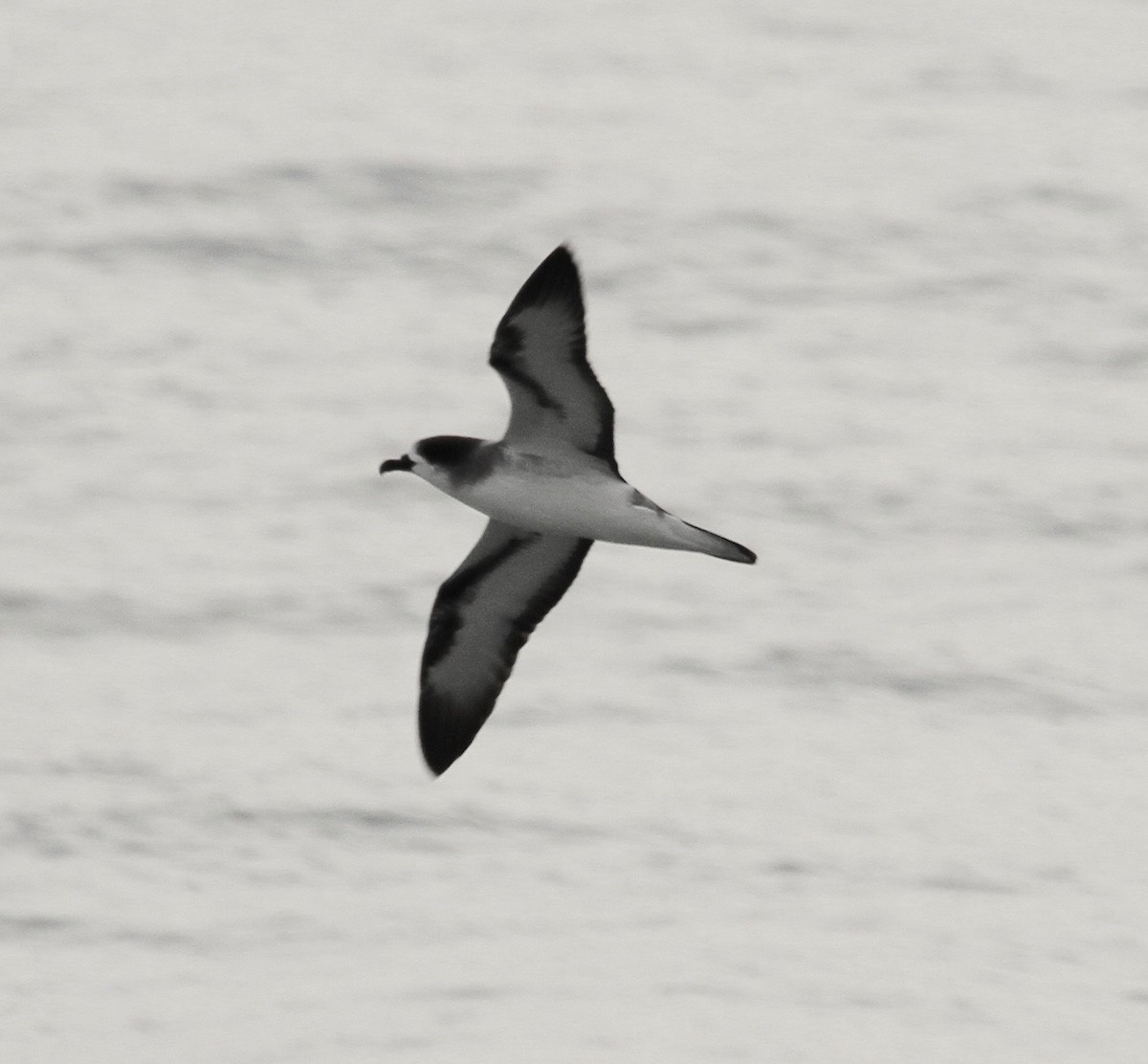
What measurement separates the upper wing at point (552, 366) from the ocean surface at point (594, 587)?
A: 4.01 metres

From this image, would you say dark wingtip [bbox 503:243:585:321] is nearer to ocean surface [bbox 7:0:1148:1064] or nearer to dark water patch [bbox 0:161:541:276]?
ocean surface [bbox 7:0:1148:1064]

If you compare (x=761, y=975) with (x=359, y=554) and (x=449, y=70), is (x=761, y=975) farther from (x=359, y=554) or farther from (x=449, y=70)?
(x=449, y=70)

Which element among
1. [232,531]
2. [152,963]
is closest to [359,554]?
[232,531]

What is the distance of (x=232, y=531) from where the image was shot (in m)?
20.3

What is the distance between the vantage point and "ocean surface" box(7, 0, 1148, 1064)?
15406 mm

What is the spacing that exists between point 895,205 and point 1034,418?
509 cm

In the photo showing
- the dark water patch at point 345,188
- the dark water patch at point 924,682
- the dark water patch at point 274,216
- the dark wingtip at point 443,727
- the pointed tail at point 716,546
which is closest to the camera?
the pointed tail at point 716,546

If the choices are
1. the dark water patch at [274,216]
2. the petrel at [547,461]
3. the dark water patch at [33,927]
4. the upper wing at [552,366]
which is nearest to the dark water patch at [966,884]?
the petrel at [547,461]

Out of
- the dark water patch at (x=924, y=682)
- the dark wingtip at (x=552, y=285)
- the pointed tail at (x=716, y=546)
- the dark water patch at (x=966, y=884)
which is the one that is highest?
the dark wingtip at (x=552, y=285)

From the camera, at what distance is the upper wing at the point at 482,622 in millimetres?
13016

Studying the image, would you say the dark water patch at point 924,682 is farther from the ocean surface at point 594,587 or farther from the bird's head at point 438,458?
the bird's head at point 438,458

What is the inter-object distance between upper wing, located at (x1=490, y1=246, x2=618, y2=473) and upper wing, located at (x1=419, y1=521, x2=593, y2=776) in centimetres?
94

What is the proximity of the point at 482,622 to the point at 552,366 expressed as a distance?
1.74m

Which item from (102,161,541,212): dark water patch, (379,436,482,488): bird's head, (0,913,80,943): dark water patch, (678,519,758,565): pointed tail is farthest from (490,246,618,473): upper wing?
(102,161,541,212): dark water patch
